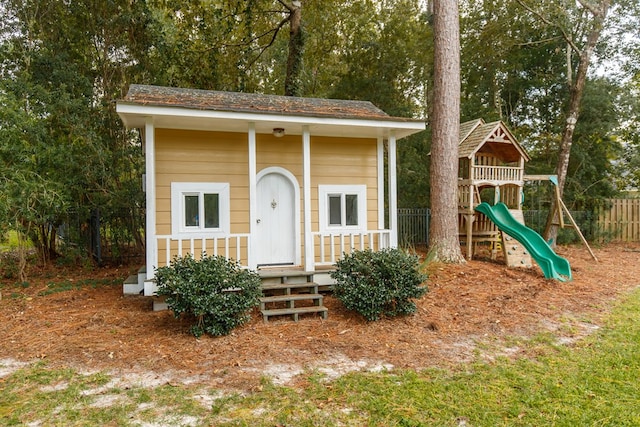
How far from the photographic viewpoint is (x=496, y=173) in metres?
10.0

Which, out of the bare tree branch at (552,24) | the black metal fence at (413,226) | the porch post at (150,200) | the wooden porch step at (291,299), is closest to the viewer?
the wooden porch step at (291,299)

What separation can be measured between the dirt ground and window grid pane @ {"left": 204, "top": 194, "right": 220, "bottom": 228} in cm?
163

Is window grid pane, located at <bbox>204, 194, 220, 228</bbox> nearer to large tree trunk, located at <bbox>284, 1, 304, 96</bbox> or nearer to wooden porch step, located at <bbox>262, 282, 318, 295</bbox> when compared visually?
wooden porch step, located at <bbox>262, 282, 318, 295</bbox>

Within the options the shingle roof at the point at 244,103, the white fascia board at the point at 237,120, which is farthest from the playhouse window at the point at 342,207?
the shingle roof at the point at 244,103

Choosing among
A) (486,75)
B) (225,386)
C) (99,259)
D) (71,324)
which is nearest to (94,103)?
(99,259)

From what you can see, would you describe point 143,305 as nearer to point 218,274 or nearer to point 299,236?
point 218,274

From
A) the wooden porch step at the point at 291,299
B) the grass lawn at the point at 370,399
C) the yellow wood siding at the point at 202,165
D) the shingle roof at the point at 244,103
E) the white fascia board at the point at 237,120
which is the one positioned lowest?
the grass lawn at the point at 370,399

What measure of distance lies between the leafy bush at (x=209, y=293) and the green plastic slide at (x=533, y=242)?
6028mm

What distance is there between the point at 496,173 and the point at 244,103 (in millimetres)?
6535

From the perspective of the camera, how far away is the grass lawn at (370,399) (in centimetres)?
310

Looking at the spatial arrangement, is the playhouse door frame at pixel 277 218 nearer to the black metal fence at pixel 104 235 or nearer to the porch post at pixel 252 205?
the porch post at pixel 252 205

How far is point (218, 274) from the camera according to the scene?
5.04m

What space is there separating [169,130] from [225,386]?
467cm

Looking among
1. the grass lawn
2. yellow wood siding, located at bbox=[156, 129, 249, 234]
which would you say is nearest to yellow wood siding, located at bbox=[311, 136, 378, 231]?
yellow wood siding, located at bbox=[156, 129, 249, 234]
